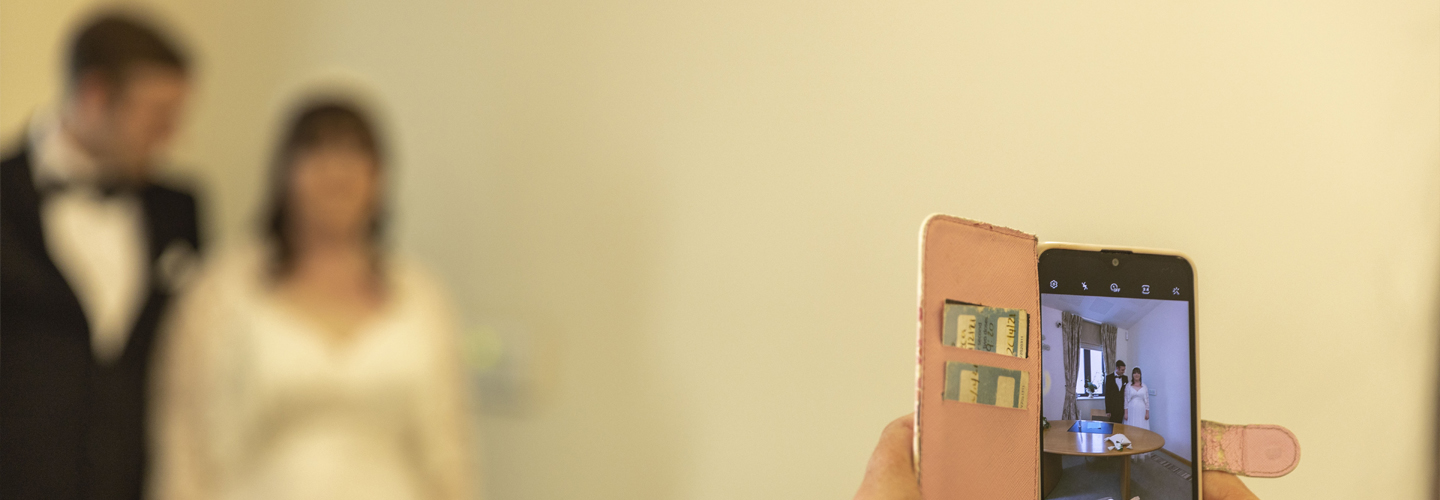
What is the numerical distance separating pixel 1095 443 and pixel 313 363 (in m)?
0.65

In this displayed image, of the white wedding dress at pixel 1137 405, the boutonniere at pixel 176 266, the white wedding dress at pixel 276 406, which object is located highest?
the boutonniere at pixel 176 266

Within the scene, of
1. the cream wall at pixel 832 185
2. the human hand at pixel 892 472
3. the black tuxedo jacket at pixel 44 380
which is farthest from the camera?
the black tuxedo jacket at pixel 44 380

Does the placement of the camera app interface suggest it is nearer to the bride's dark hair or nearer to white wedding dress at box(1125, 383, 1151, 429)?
white wedding dress at box(1125, 383, 1151, 429)

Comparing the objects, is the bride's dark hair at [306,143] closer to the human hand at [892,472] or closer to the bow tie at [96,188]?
the bow tie at [96,188]

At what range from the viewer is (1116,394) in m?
0.40

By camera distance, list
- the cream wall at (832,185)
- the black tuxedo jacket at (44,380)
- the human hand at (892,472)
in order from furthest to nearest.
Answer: the black tuxedo jacket at (44,380) → the cream wall at (832,185) → the human hand at (892,472)

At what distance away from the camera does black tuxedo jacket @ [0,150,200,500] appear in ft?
2.02

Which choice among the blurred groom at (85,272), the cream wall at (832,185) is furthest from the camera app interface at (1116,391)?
the blurred groom at (85,272)

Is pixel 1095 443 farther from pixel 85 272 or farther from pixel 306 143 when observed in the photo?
pixel 85 272

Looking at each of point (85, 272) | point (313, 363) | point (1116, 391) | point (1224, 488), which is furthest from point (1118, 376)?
point (85, 272)

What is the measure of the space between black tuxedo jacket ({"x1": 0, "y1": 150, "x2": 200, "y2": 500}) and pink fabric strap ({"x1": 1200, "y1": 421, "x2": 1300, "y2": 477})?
2.90 feet

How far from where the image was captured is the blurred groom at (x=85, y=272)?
24.4 inches

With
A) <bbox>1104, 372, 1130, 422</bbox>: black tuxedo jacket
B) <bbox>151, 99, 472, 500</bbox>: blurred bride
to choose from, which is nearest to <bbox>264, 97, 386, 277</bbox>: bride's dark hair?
<bbox>151, 99, 472, 500</bbox>: blurred bride

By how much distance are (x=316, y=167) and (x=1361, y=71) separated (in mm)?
836
